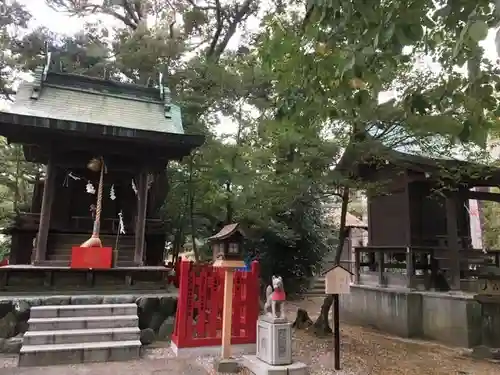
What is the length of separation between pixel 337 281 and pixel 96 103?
24.5 feet

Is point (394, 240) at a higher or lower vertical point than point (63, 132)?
lower

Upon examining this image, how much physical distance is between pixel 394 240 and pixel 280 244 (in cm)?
550

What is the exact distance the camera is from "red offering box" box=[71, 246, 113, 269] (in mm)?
7938

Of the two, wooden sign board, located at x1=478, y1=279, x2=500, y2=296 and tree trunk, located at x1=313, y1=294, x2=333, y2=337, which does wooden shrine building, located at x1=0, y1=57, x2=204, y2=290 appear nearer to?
tree trunk, located at x1=313, y1=294, x2=333, y2=337

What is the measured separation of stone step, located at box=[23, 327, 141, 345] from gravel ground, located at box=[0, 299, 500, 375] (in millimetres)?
393

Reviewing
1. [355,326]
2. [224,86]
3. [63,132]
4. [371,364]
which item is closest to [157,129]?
[63,132]

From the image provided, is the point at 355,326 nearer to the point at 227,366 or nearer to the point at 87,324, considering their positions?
the point at 227,366

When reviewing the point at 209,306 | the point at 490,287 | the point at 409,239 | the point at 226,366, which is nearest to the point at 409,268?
the point at 409,239

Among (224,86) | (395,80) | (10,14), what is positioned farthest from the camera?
(10,14)

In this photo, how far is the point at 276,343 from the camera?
5.52 metres

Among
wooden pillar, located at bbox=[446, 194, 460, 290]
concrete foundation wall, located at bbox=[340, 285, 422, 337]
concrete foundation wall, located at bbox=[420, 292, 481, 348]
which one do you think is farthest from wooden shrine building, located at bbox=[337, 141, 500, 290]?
concrete foundation wall, located at bbox=[420, 292, 481, 348]

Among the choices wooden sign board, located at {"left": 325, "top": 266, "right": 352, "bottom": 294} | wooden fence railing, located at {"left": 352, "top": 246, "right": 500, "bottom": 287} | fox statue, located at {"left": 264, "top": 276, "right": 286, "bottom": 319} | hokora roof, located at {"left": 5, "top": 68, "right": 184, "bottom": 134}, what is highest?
hokora roof, located at {"left": 5, "top": 68, "right": 184, "bottom": 134}

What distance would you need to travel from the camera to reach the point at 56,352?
588 centimetres

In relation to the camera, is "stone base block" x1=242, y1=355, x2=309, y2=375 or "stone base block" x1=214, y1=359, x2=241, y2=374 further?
"stone base block" x1=214, y1=359, x2=241, y2=374
